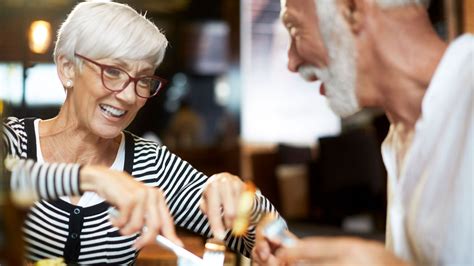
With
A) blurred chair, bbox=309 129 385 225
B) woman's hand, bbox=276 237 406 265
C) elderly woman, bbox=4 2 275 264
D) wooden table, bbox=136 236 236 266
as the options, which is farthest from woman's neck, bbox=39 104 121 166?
blurred chair, bbox=309 129 385 225

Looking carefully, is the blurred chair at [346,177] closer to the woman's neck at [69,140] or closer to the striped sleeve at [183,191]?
the striped sleeve at [183,191]

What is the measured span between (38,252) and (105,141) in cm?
13

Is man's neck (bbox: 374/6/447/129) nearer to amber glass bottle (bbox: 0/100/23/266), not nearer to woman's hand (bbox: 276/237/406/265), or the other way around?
woman's hand (bbox: 276/237/406/265)

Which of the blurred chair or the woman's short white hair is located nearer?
the woman's short white hair

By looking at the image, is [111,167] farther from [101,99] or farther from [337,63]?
[337,63]

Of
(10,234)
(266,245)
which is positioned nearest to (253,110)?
(266,245)

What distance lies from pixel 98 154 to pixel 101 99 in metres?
0.06

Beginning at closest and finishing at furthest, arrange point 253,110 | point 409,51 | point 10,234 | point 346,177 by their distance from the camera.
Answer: point 10,234 → point 409,51 → point 346,177 → point 253,110

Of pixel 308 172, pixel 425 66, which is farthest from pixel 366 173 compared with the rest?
pixel 425 66

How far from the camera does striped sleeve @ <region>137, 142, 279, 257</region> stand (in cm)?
69

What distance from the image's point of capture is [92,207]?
64cm

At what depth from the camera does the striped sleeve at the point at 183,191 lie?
2.25 ft

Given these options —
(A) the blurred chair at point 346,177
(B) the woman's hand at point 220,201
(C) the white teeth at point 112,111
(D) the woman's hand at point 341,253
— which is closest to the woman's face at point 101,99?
(C) the white teeth at point 112,111

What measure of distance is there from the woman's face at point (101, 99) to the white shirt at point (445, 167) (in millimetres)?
286
